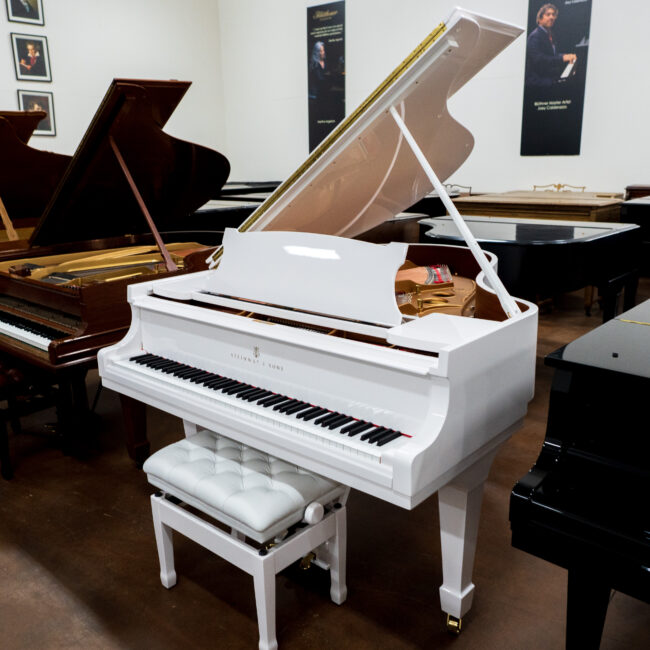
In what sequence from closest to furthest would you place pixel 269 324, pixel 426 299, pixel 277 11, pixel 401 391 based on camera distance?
pixel 401 391 < pixel 269 324 < pixel 426 299 < pixel 277 11

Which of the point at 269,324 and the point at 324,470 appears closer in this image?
the point at 324,470

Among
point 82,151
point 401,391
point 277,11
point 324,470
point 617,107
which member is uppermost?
point 277,11

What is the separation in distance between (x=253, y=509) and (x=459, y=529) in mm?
585

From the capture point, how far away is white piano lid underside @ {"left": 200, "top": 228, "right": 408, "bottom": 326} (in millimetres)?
1771

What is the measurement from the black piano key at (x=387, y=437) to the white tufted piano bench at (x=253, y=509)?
0.30 meters

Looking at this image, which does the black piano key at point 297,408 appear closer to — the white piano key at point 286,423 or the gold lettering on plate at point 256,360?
the white piano key at point 286,423

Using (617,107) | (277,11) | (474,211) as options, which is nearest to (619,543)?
(474,211)

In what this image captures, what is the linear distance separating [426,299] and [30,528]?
180 cm

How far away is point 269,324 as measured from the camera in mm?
1949

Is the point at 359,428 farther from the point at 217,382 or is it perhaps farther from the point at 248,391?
the point at 217,382

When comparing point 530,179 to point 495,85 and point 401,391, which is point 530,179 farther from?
point 401,391

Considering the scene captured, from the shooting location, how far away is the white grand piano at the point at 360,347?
1.56 m

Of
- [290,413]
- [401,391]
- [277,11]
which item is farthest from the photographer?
[277,11]

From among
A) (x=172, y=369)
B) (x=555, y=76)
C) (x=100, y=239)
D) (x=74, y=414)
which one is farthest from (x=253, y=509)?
(x=555, y=76)
